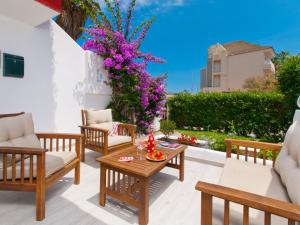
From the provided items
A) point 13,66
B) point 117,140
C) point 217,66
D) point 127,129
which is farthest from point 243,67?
point 13,66

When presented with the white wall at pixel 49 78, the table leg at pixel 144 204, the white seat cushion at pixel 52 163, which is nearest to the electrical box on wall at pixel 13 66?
the white wall at pixel 49 78

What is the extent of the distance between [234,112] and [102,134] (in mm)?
5113

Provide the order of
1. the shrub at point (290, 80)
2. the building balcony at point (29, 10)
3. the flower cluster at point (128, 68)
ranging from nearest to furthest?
the building balcony at point (29, 10)
the shrub at point (290, 80)
the flower cluster at point (128, 68)

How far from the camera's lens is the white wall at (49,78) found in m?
3.28

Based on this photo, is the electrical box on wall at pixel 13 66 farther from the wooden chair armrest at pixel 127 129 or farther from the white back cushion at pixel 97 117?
the wooden chair armrest at pixel 127 129

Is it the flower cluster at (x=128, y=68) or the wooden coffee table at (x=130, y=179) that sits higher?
the flower cluster at (x=128, y=68)

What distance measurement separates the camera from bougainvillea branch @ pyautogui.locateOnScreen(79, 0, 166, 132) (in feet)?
17.2

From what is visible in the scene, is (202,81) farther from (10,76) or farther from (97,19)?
(10,76)

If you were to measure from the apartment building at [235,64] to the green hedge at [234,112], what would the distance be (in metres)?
11.7

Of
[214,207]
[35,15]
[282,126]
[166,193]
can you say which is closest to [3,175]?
[166,193]

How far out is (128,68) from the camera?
528 centimetres

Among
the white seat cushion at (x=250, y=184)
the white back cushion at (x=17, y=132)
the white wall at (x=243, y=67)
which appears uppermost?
the white wall at (x=243, y=67)

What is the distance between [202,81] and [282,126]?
745 inches

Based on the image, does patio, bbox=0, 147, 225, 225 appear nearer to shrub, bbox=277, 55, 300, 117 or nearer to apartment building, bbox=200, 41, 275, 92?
shrub, bbox=277, 55, 300, 117
